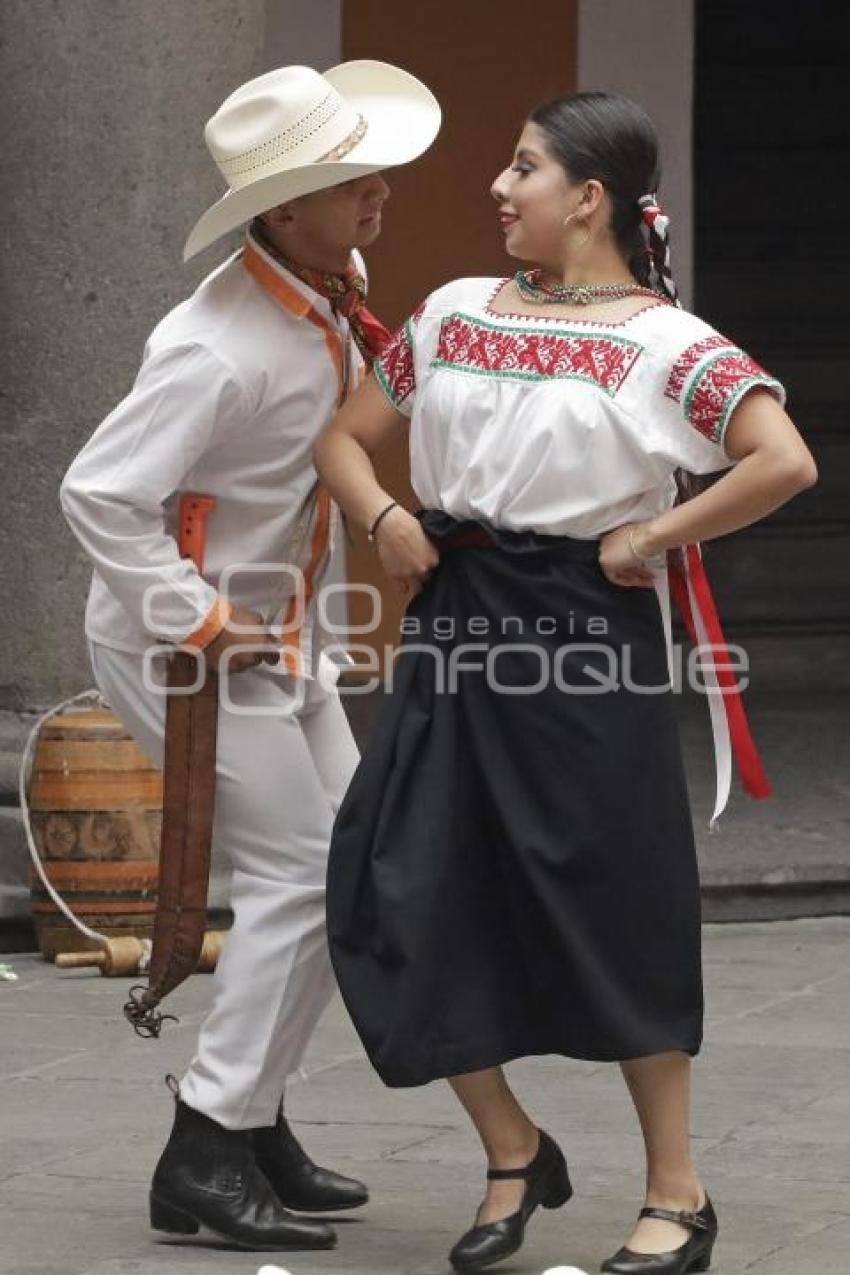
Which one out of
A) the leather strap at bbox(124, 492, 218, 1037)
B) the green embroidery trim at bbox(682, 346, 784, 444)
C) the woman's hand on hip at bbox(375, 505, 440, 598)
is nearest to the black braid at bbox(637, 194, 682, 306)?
the green embroidery trim at bbox(682, 346, 784, 444)

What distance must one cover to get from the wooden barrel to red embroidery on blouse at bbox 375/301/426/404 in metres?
2.58

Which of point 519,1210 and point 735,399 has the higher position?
point 735,399

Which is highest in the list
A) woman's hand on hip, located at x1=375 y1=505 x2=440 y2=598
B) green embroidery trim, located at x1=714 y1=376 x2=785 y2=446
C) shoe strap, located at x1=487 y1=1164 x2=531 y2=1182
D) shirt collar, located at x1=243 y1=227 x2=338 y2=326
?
shirt collar, located at x1=243 y1=227 x2=338 y2=326

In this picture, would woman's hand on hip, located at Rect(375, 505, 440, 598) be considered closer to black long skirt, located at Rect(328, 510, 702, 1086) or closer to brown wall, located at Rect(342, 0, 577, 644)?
black long skirt, located at Rect(328, 510, 702, 1086)

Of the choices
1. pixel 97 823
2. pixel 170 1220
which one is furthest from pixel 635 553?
pixel 97 823

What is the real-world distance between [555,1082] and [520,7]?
17.6 ft

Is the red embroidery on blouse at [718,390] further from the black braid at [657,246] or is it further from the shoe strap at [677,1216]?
the shoe strap at [677,1216]

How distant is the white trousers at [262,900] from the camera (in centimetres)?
493

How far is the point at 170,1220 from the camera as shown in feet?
16.4

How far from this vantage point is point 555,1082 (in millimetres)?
6160

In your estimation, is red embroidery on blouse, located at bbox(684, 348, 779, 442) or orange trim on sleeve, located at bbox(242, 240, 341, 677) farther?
orange trim on sleeve, located at bbox(242, 240, 341, 677)

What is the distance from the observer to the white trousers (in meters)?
4.93

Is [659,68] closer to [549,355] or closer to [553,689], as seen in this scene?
[549,355]

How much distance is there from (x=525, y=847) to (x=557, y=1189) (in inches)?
24.2
